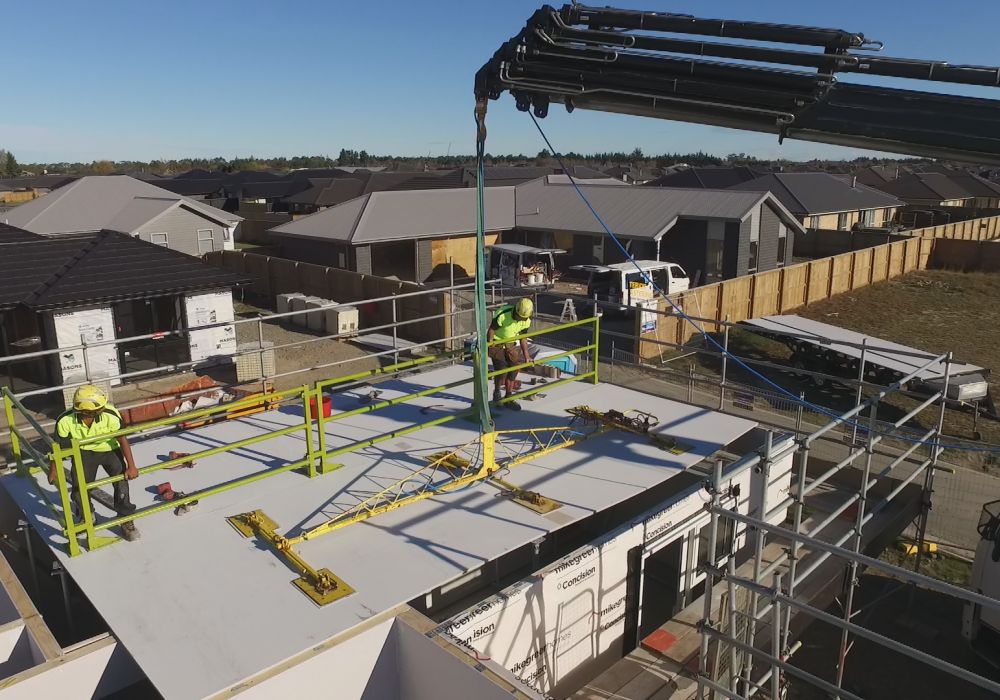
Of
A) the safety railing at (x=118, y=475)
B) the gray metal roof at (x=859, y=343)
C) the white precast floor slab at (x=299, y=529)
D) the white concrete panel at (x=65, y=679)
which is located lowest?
the gray metal roof at (x=859, y=343)

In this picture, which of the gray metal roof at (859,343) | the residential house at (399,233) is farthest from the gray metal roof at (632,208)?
the gray metal roof at (859,343)

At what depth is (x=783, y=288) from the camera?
27469mm

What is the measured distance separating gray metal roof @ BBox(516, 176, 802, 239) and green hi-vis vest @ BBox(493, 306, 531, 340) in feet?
65.8

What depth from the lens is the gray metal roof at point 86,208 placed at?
36.7 metres

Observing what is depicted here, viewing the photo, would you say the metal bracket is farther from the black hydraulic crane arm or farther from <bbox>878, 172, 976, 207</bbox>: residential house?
<bbox>878, 172, 976, 207</bbox>: residential house

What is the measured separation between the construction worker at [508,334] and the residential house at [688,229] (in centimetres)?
1981

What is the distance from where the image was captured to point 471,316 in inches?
1024

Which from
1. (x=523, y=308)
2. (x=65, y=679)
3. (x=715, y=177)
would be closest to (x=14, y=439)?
(x=65, y=679)

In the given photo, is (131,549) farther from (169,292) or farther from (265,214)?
(265,214)

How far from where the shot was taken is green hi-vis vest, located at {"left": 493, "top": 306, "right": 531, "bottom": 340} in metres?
11.4

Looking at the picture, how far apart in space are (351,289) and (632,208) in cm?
1331

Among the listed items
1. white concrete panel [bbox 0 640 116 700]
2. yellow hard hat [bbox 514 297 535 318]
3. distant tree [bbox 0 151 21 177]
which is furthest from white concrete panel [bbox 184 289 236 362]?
distant tree [bbox 0 151 21 177]

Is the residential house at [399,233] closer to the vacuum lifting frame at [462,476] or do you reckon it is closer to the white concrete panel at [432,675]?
the vacuum lifting frame at [462,476]

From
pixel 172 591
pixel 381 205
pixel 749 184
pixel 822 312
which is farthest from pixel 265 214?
pixel 172 591
